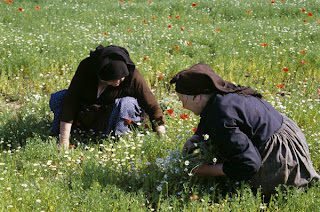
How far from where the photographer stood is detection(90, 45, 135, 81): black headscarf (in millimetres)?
4176

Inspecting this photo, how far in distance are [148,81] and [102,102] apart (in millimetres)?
1525

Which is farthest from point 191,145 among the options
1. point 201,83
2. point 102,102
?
point 102,102

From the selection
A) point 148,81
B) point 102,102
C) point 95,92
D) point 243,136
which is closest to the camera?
point 243,136

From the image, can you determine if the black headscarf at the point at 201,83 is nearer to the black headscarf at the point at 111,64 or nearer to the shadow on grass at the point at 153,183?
the shadow on grass at the point at 153,183

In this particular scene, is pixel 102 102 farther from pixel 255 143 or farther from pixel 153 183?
pixel 255 143

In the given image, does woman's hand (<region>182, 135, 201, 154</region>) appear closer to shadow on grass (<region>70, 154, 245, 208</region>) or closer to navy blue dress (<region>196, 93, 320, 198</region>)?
navy blue dress (<region>196, 93, 320, 198</region>)

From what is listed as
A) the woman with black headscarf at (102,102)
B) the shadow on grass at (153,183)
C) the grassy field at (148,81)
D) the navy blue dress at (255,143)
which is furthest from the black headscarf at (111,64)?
the navy blue dress at (255,143)

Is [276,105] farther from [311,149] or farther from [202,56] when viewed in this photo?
[202,56]

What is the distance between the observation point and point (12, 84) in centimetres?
602

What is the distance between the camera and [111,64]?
4168 mm

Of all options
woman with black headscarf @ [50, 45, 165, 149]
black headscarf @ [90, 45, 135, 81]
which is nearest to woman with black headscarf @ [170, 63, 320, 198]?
black headscarf @ [90, 45, 135, 81]

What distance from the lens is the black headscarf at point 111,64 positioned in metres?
4.18

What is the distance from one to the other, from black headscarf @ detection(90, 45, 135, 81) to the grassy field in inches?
26.3

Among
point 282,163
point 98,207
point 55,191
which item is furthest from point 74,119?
point 282,163
